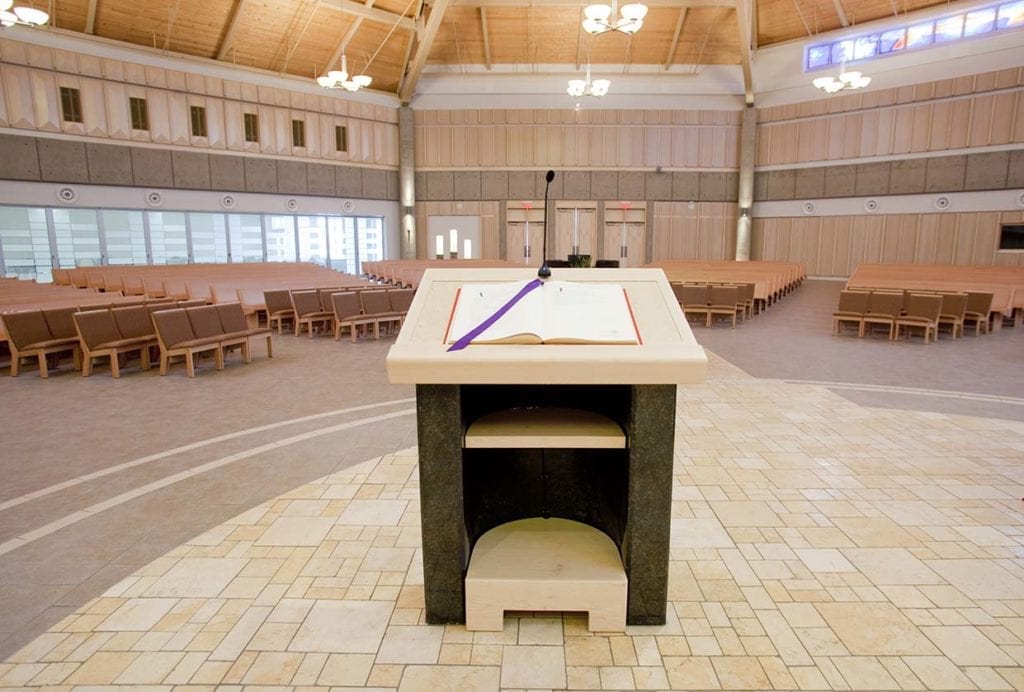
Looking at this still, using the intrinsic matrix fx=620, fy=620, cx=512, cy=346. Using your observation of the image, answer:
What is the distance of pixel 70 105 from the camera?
14.4 m

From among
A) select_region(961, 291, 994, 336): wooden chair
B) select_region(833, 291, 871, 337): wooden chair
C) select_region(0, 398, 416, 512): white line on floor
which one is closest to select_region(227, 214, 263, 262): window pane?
select_region(0, 398, 416, 512): white line on floor

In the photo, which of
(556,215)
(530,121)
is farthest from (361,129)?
(556,215)

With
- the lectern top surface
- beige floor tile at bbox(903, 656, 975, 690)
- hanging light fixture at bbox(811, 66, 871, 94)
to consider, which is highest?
hanging light fixture at bbox(811, 66, 871, 94)

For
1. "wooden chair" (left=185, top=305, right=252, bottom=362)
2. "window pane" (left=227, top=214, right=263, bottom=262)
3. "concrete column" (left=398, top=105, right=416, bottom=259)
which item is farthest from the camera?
"concrete column" (left=398, top=105, right=416, bottom=259)

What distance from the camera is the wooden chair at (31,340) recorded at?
6.27 m

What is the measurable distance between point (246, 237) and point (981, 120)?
19756mm

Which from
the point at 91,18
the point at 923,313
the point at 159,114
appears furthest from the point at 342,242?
the point at 923,313

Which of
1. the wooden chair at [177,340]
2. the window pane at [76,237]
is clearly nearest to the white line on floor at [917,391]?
the wooden chair at [177,340]

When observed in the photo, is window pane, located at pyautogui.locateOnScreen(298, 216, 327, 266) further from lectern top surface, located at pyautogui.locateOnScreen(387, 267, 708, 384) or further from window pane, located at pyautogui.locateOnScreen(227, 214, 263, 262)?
lectern top surface, located at pyautogui.locateOnScreen(387, 267, 708, 384)

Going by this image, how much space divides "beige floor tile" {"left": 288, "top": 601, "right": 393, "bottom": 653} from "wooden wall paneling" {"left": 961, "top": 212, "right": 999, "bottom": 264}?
62.7 ft

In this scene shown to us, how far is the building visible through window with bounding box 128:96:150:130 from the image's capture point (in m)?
15.3

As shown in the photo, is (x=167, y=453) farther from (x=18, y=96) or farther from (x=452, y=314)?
(x=18, y=96)

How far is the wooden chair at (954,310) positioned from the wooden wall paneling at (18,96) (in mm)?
18204

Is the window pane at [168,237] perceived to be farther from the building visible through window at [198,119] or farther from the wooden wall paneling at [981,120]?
the wooden wall paneling at [981,120]
